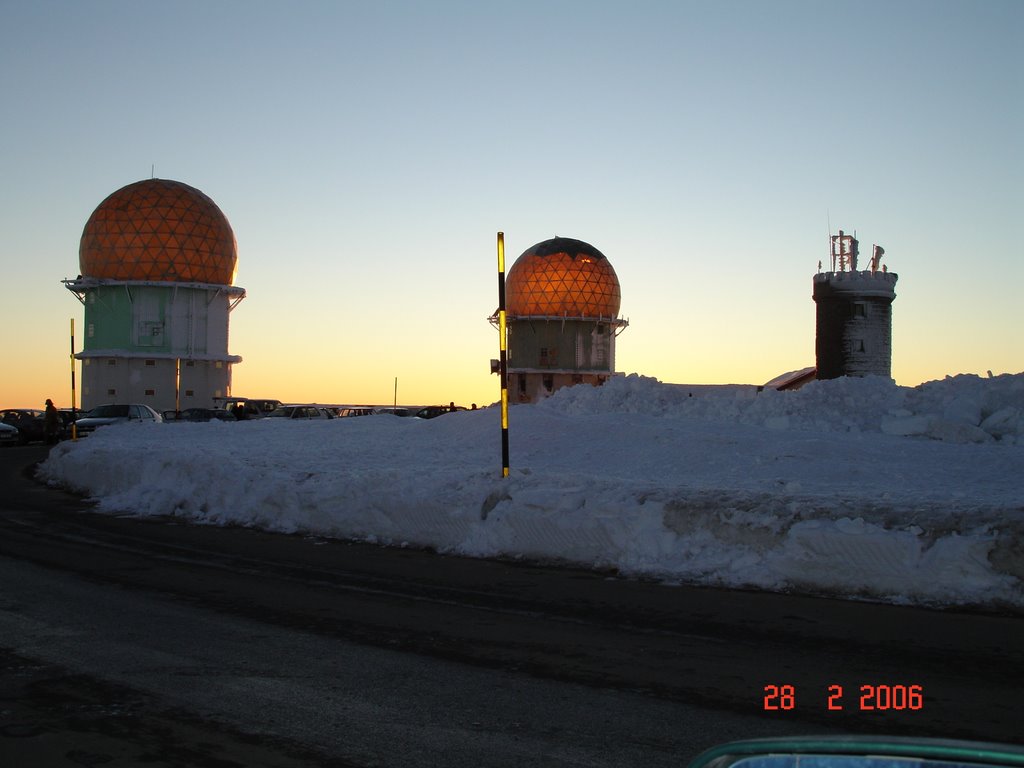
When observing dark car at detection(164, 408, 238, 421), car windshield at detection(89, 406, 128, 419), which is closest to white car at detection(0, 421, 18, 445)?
car windshield at detection(89, 406, 128, 419)

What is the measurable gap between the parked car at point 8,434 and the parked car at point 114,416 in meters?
4.08

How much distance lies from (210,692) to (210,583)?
4313 mm

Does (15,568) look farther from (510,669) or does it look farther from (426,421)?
(426,421)

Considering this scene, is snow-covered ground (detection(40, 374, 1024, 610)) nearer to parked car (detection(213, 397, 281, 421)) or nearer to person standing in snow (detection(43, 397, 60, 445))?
person standing in snow (detection(43, 397, 60, 445))

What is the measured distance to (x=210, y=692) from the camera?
5.96 meters

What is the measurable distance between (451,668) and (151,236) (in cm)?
5478

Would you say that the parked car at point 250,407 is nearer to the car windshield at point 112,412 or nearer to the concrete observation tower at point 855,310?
the car windshield at point 112,412

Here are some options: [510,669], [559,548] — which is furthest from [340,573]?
[510,669]

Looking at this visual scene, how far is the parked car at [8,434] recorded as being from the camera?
38.9m

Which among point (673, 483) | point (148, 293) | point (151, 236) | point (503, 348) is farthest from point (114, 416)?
point (673, 483)

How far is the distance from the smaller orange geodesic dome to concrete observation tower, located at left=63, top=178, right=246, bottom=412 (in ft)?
75.5

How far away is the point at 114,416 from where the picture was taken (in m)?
36.7

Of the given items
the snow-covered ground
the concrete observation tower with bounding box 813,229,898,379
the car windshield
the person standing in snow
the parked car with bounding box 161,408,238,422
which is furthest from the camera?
the concrete observation tower with bounding box 813,229,898,379

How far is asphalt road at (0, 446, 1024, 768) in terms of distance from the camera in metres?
5.09
